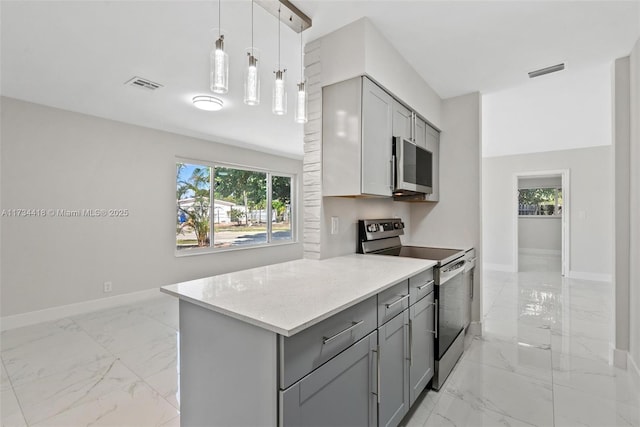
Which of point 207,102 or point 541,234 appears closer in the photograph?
Result: point 207,102

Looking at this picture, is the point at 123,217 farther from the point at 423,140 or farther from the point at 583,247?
the point at 583,247

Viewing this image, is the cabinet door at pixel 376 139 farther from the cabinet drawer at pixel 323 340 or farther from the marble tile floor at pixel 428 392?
the marble tile floor at pixel 428 392

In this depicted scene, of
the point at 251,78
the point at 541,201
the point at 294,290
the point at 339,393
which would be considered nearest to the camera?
the point at 339,393

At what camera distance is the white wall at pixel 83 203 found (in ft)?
10.4

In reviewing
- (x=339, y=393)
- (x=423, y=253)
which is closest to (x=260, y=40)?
(x=423, y=253)

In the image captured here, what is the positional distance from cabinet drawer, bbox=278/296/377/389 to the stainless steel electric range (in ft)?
3.05

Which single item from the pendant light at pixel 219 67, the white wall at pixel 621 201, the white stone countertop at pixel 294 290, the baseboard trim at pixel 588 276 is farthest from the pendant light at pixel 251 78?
the baseboard trim at pixel 588 276

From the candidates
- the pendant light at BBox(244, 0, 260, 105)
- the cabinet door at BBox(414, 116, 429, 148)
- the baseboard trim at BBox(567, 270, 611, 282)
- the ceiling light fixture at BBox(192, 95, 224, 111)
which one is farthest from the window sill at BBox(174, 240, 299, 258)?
the baseboard trim at BBox(567, 270, 611, 282)

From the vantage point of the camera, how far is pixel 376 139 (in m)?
2.07

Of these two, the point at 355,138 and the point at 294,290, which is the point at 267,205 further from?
the point at 294,290

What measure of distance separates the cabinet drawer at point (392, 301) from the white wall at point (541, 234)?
8608 mm

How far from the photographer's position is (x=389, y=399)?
4.87 ft

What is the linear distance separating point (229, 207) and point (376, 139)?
13.3 ft

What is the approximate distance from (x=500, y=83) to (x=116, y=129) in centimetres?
463
